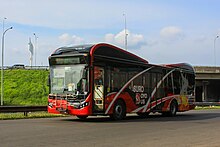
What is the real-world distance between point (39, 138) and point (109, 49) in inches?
320

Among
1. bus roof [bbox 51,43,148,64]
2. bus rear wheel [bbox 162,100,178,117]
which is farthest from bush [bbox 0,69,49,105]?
bus roof [bbox 51,43,148,64]

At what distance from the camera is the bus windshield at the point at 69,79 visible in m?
17.8

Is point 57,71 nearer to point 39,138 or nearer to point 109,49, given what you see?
point 109,49

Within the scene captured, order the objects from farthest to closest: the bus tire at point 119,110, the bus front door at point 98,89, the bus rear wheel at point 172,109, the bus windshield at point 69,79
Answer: the bus rear wheel at point 172,109, the bus tire at point 119,110, the bus front door at point 98,89, the bus windshield at point 69,79

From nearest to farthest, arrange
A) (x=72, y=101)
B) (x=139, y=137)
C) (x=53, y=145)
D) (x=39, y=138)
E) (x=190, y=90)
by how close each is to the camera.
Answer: (x=53, y=145)
(x=39, y=138)
(x=139, y=137)
(x=72, y=101)
(x=190, y=90)

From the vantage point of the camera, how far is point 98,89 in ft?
59.7

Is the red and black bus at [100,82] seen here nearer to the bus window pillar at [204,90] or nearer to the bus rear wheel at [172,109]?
the bus rear wheel at [172,109]

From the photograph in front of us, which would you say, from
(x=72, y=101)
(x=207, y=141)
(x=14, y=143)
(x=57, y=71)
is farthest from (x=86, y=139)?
(x=57, y=71)

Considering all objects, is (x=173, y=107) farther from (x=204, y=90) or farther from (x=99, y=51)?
(x=204, y=90)

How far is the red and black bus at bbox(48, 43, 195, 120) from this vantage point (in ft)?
58.4

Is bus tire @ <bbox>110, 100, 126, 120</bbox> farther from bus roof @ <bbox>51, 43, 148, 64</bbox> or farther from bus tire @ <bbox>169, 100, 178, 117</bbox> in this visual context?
bus tire @ <bbox>169, 100, 178, 117</bbox>

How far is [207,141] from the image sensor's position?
12.1 meters

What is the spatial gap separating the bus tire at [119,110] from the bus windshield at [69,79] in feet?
7.86

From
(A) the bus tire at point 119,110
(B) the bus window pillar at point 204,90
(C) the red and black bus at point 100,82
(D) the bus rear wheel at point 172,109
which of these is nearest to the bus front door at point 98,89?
(C) the red and black bus at point 100,82
